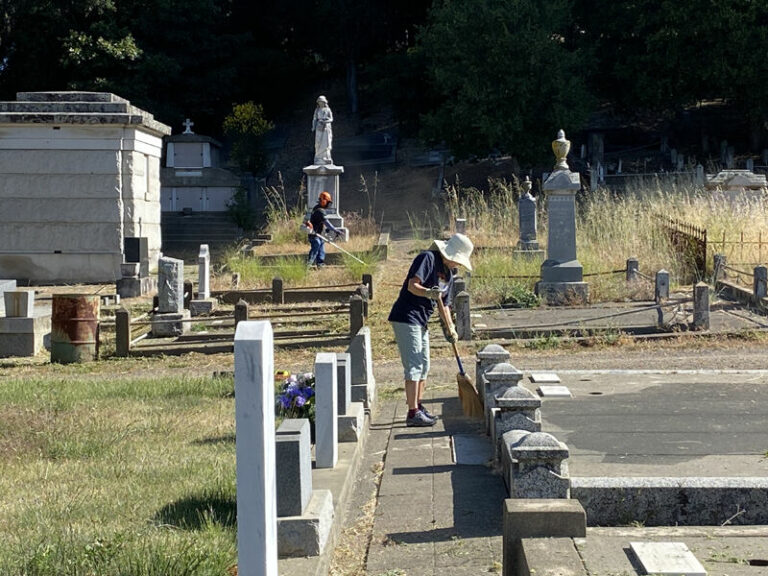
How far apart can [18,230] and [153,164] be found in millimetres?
3526

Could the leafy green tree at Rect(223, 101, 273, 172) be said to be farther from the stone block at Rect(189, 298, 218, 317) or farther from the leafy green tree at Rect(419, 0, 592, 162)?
the stone block at Rect(189, 298, 218, 317)

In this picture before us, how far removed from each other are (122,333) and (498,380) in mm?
7194

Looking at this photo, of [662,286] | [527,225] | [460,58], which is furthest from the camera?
[460,58]

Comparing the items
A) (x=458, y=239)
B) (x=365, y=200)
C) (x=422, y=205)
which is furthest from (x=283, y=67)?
(x=458, y=239)

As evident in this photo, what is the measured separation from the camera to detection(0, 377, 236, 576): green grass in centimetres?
527

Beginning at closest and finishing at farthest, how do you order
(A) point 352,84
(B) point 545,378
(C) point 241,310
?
(B) point 545,378
(C) point 241,310
(A) point 352,84

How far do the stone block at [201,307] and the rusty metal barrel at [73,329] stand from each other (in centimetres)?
266

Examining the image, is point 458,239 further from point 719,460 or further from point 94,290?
point 94,290

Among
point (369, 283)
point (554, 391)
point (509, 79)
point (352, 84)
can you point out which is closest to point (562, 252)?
point (369, 283)

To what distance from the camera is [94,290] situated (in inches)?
830

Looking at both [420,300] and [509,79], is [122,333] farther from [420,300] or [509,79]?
[509,79]

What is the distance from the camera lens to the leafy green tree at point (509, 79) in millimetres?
35719

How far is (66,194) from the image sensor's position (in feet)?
74.7

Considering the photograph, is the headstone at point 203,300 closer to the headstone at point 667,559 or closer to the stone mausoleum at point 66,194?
the stone mausoleum at point 66,194
